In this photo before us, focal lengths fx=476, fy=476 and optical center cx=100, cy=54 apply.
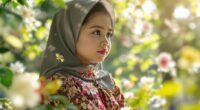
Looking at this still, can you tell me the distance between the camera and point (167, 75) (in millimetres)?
3104

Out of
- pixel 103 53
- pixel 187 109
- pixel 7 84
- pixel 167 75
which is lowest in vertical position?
pixel 187 109

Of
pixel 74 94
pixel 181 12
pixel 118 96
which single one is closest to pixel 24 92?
pixel 74 94

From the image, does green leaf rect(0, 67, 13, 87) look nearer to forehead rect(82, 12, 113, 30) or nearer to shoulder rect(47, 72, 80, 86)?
shoulder rect(47, 72, 80, 86)

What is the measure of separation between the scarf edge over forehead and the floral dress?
0.05 meters

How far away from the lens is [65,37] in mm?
1997

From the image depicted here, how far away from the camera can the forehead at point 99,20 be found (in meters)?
1.95

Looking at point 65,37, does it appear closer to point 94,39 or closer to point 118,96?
point 94,39

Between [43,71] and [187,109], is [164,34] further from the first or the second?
[187,109]

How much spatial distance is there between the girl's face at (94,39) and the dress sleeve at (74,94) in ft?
0.42

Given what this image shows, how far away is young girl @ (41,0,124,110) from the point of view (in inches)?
74.8

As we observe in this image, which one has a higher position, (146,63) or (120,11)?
(120,11)

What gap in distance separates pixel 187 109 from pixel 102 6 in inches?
55.5

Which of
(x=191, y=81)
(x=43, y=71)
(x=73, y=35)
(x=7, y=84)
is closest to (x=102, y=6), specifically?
(x=73, y=35)

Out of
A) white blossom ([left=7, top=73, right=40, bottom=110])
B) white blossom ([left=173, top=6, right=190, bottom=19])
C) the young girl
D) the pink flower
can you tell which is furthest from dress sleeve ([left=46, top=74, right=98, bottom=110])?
white blossom ([left=173, top=6, right=190, bottom=19])
